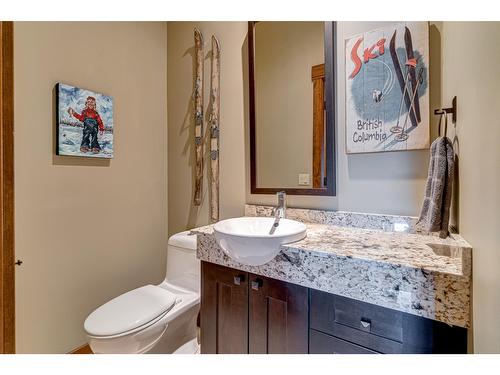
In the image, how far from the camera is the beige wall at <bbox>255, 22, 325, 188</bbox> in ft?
4.54

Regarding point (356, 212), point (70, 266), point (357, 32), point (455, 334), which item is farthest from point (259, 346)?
point (357, 32)

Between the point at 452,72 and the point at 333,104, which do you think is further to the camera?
the point at 333,104

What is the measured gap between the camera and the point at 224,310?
1.08m

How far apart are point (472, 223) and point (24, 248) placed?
1966mm

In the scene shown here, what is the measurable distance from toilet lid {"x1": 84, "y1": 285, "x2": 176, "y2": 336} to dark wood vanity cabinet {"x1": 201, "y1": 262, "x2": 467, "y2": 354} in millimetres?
311

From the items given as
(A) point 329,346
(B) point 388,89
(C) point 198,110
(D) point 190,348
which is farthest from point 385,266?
(C) point 198,110

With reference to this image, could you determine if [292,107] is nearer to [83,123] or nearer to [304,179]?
[304,179]

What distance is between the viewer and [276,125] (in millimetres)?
1499

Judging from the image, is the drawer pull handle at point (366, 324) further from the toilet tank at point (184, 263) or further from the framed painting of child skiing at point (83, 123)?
the framed painting of child skiing at point (83, 123)

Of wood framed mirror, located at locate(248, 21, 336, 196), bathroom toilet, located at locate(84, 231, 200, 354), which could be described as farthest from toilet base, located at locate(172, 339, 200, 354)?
wood framed mirror, located at locate(248, 21, 336, 196)

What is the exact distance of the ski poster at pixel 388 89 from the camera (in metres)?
1.12

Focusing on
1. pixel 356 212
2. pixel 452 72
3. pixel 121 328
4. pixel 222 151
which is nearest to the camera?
pixel 452 72

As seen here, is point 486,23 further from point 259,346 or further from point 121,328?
point 121,328

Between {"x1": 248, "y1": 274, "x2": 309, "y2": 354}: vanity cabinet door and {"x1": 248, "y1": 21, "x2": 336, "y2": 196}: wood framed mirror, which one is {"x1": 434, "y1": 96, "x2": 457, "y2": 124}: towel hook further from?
{"x1": 248, "y1": 274, "x2": 309, "y2": 354}: vanity cabinet door
